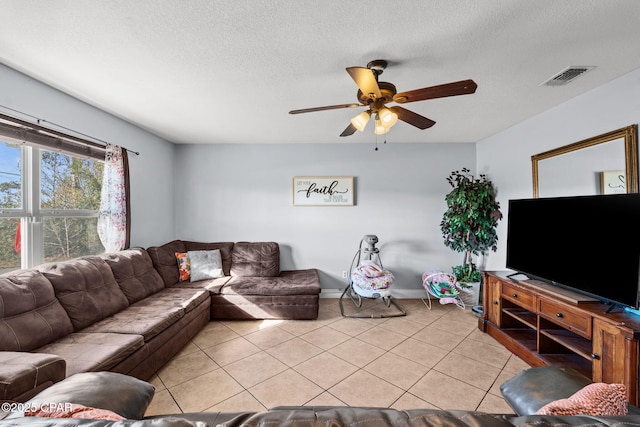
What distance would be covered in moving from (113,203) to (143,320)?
4.94ft

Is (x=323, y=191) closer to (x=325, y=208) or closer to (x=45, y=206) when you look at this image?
(x=325, y=208)

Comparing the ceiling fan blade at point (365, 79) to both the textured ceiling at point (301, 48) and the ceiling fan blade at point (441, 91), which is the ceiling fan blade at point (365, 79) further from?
the textured ceiling at point (301, 48)

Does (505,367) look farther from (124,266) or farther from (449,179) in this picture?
(124,266)

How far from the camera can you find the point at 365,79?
1571 millimetres

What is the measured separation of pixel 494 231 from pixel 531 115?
154cm

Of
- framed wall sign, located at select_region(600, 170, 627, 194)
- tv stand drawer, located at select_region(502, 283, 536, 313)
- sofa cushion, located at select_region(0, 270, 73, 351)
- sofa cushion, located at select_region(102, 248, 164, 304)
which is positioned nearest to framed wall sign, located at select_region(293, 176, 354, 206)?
sofa cushion, located at select_region(102, 248, 164, 304)

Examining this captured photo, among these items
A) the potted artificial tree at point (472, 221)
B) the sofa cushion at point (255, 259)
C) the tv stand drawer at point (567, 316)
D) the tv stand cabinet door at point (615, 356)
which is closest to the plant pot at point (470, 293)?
the potted artificial tree at point (472, 221)

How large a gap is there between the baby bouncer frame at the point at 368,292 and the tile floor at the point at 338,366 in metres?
0.22

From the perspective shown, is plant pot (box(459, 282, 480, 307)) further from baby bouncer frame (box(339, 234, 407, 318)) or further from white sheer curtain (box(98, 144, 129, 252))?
white sheer curtain (box(98, 144, 129, 252))

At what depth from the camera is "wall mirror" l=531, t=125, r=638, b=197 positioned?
2.01m

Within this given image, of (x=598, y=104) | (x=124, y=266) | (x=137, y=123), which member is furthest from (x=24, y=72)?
(x=598, y=104)

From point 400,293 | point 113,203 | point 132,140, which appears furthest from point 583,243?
point 132,140

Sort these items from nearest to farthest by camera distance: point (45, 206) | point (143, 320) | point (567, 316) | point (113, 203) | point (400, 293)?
point (567, 316) < point (143, 320) < point (45, 206) < point (113, 203) < point (400, 293)

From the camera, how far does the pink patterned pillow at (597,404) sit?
0.75m
